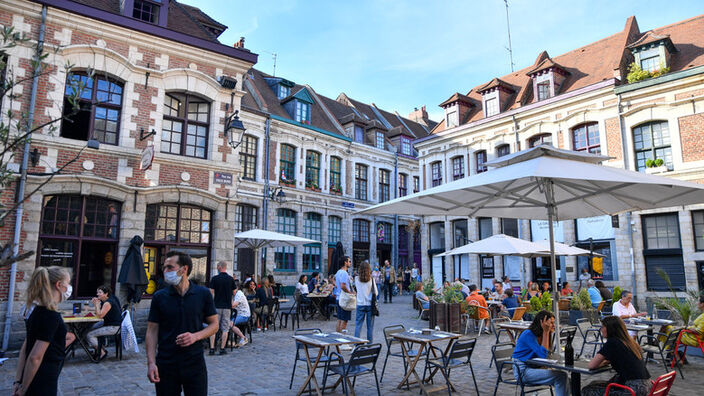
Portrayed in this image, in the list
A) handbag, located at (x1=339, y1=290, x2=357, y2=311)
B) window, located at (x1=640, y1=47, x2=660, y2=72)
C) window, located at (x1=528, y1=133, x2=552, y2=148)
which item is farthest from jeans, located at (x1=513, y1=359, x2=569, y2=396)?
window, located at (x1=640, y1=47, x2=660, y2=72)

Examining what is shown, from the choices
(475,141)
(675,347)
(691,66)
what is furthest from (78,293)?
(691,66)

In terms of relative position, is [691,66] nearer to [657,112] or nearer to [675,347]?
[657,112]

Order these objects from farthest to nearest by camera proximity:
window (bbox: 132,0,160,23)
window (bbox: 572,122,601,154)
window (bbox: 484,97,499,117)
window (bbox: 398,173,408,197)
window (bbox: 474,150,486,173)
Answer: window (bbox: 398,173,408,197), window (bbox: 474,150,486,173), window (bbox: 484,97,499,117), window (bbox: 572,122,601,154), window (bbox: 132,0,160,23)

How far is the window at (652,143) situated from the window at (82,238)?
59.1 feet

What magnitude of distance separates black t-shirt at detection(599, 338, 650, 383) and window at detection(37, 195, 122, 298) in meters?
9.99

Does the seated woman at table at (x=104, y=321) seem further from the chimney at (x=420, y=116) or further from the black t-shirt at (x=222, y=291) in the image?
the chimney at (x=420, y=116)

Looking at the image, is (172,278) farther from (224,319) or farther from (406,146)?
(406,146)

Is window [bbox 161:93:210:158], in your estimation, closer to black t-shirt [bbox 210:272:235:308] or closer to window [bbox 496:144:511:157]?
black t-shirt [bbox 210:272:235:308]

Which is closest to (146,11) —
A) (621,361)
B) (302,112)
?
(621,361)

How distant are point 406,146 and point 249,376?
24.8m

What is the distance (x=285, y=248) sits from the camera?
22.8 meters

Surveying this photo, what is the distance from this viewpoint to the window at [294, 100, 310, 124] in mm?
24078

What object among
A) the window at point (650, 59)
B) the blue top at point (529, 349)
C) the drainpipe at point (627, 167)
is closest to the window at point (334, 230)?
the drainpipe at point (627, 167)

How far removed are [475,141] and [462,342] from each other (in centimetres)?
1876
